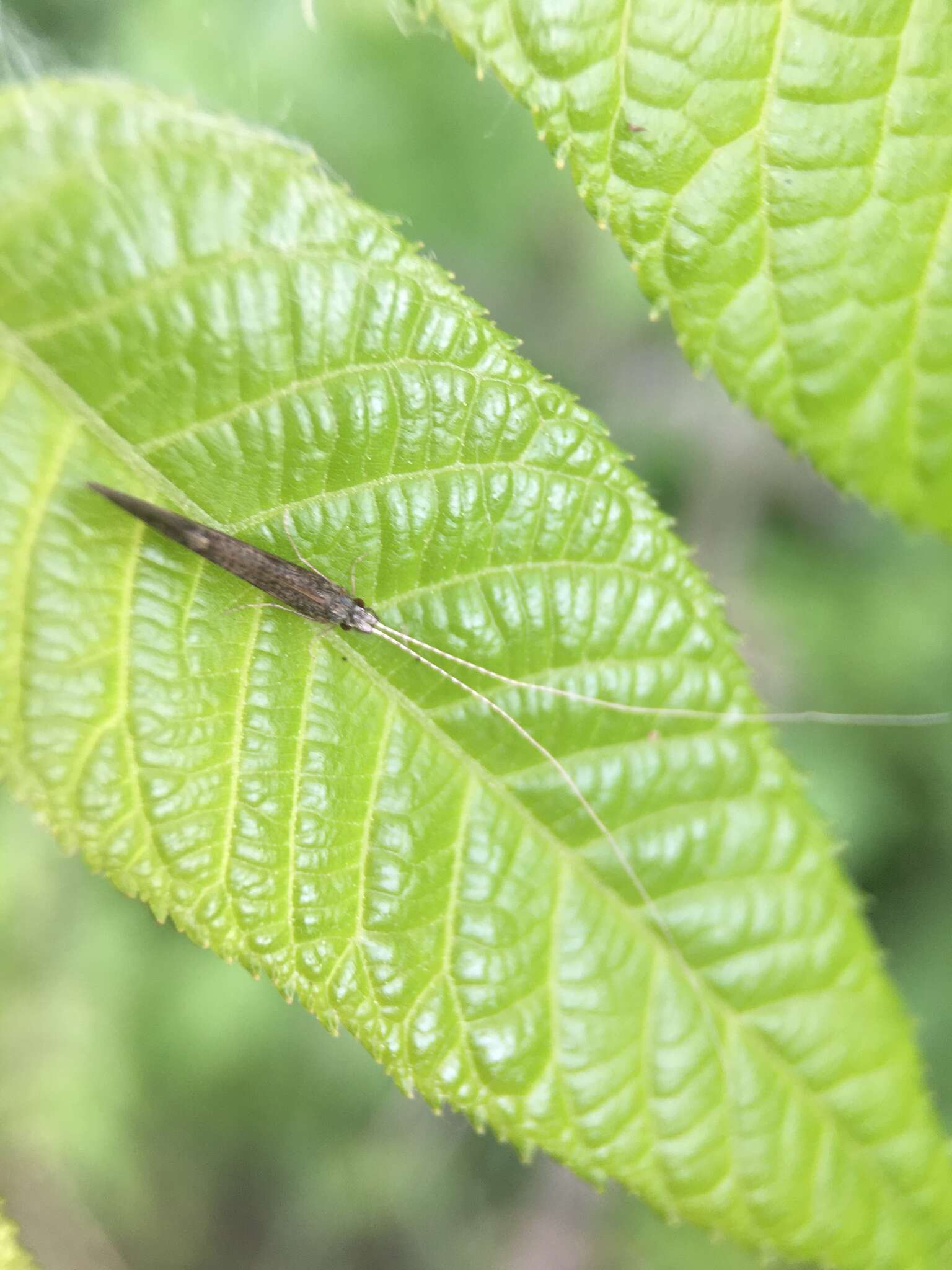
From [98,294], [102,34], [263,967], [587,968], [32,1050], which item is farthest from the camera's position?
[32,1050]

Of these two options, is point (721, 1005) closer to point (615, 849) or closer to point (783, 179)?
point (615, 849)

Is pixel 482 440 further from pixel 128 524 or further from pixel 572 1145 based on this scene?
pixel 572 1145

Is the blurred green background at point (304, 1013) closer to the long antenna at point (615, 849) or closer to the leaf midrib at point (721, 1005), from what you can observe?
the leaf midrib at point (721, 1005)

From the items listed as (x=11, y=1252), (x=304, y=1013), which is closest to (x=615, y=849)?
(x=11, y=1252)

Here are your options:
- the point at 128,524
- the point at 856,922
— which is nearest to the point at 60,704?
the point at 128,524

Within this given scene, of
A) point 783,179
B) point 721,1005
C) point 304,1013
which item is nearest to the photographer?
point 783,179

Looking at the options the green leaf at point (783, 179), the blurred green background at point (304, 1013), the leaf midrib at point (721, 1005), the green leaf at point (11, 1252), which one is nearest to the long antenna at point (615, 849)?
the leaf midrib at point (721, 1005)

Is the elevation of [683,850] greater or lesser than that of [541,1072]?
greater
